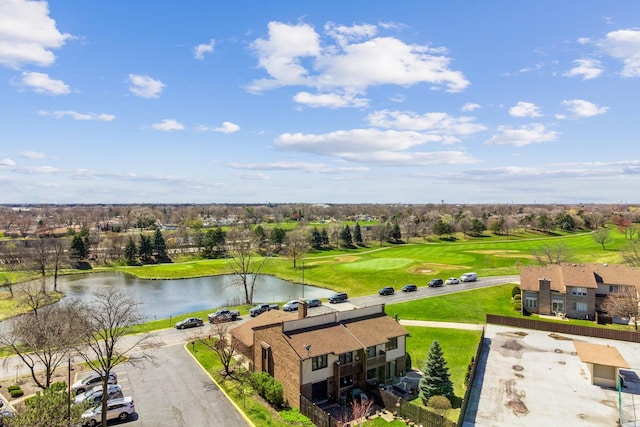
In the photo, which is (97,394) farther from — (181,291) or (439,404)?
(181,291)

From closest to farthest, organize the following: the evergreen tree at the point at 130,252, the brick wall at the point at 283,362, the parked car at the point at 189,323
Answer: the brick wall at the point at 283,362, the parked car at the point at 189,323, the evergreen tree at the point at 130,252

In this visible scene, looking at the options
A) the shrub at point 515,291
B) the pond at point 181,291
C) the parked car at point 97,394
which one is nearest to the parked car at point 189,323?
the pond at point 181,291

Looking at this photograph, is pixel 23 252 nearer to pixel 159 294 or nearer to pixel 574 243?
pixel 159 294

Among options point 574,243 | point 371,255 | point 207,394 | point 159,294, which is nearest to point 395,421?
point 207,394

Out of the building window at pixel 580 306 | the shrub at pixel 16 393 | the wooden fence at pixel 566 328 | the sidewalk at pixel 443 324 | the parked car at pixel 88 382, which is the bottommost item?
the shrub at pixel 16 393

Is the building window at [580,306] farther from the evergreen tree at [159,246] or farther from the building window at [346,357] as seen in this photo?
the evergreen tree at [159,246]

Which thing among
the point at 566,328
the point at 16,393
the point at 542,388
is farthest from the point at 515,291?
the point at 16,393
